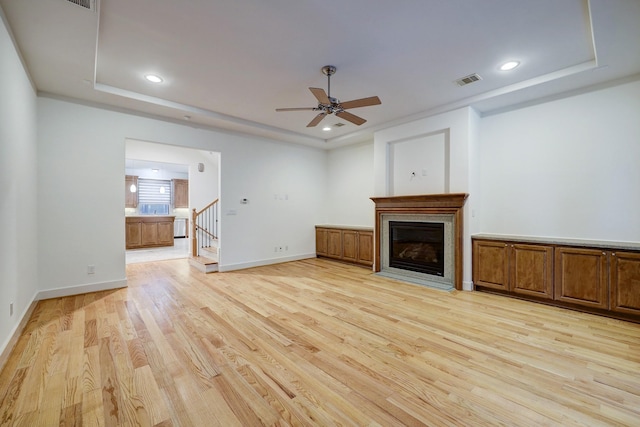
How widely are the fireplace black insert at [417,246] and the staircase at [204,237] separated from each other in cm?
366

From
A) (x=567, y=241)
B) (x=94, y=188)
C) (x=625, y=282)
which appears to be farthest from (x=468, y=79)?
(x=94, y=188)

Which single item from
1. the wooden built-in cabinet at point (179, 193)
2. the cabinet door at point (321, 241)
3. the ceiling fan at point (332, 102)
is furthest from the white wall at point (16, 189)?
the wooden built-in cabinet at point (179, 193)

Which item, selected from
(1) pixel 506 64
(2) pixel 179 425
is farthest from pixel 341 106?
(2) pixel 179 425

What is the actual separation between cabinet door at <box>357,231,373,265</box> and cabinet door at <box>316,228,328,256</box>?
1104mm

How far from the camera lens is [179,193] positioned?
11.3m

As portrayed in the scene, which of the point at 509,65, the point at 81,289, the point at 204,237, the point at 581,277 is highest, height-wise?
the point at 509,65

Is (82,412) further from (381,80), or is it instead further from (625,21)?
(625,21)

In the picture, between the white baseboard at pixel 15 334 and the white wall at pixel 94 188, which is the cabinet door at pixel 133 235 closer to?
the white wall at pixel 94 188

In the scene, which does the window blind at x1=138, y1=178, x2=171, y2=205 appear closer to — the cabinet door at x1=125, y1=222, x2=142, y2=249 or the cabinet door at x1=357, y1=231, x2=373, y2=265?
the cabinet door at x1=125, y1=222, x2=142, y2=249

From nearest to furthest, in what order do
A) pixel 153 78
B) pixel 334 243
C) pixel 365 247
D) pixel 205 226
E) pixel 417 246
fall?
pixel 153 78
pixel 417 246
pixel 365 247
pixel 334 243
pixel 205 226

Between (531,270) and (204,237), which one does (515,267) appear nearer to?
(531,270)

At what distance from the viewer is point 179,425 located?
161 cm

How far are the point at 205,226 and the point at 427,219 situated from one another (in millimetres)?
5703

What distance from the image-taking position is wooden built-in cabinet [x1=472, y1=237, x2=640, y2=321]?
310 cm
